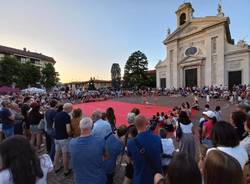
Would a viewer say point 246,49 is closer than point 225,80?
Yes

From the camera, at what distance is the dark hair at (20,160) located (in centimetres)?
199

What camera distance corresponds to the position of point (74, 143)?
337 centimetres

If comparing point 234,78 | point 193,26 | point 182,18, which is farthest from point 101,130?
point 182,18

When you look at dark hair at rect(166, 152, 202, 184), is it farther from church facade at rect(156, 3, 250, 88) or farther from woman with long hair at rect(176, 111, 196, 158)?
church facade at rect(156, 3, 250, 88)

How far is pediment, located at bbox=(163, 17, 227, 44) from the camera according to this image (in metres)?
40.1

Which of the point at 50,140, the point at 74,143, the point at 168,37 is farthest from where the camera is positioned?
the point at 168,37

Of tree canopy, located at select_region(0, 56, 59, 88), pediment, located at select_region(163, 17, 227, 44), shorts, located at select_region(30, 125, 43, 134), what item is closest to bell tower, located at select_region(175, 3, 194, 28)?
pediment, located at select_region(163, 17, 227, 44)

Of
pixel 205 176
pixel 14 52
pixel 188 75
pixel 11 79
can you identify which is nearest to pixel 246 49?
pixel 188 75

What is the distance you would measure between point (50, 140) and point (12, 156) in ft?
18.0

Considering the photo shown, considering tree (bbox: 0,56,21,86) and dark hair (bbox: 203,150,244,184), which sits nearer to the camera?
dark hair (bbox: 203,150,244,184)

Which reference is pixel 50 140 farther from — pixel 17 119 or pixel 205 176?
pixel 205 176

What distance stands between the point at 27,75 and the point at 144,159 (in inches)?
2201

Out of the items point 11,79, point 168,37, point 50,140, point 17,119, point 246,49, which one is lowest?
point 50,140

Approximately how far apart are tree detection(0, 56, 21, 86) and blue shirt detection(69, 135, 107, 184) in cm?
5081
